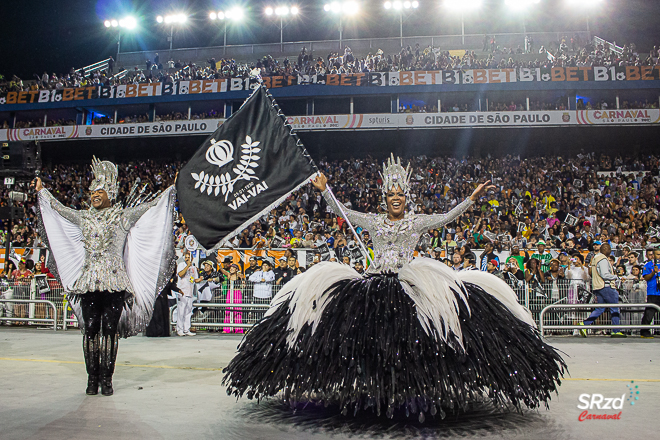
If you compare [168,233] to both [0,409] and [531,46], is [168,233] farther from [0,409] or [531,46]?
[531,46]

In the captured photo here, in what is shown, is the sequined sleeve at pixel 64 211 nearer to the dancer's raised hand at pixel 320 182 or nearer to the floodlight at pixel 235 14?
the dancer's raised hand at pixel 320 182

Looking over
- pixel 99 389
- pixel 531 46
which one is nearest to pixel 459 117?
pixel 531 46

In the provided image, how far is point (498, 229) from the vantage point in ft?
47.9

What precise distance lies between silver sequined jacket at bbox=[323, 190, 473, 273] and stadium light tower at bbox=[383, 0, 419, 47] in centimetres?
3062

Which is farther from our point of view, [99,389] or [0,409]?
[99,389]

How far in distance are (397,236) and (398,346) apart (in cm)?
134

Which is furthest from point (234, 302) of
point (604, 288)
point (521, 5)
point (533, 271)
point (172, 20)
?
point (172, 20)

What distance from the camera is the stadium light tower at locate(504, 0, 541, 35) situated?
30.2 m

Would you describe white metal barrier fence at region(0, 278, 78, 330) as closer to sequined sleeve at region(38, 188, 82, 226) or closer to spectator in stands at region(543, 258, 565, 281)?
sequined sleeve at region(38, 188, 82, 226)

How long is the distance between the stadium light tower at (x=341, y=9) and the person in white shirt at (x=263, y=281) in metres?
25.9

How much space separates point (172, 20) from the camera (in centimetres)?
3556

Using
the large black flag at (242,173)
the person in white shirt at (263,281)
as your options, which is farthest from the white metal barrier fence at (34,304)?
the large black flag at (242,173)

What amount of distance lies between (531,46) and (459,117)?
1155 cm

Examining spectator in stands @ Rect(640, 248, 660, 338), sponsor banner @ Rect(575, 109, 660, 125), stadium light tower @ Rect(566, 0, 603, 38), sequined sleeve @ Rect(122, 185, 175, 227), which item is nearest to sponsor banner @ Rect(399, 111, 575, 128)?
sponsor banner @ Rect(575, 109, 660, 125)
